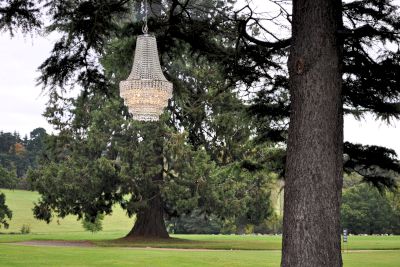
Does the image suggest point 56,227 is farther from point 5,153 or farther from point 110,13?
point 110,13

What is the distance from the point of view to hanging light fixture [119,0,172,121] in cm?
865

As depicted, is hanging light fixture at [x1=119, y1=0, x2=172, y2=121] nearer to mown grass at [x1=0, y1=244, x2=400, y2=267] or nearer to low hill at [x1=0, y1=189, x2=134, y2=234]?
mown grass at [x1=0, y1=244, x2=400, y2=267]

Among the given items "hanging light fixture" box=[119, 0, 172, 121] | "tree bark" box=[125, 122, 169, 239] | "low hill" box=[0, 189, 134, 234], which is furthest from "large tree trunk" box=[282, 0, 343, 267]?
"low hill" box=[0, 189, 134, 234]

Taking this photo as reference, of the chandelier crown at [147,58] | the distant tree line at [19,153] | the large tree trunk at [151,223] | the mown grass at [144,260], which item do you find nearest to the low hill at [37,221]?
the distant tree line at [19,153]

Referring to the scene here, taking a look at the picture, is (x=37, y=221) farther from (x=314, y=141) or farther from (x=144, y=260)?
(x=314, y=141)

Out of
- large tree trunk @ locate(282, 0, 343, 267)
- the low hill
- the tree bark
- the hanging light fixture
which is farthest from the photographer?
the low hill

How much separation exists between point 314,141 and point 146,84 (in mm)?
5746

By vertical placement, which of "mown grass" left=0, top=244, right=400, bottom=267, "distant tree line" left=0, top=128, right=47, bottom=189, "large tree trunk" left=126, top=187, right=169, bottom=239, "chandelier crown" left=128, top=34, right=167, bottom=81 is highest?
"distant tree line" left=0, top=128, right=47, bottom=189

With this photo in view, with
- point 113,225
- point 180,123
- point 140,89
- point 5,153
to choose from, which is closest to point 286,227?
point 140,89

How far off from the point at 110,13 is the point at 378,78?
11.6ft

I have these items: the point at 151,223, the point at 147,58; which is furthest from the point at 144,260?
the point at 151,223

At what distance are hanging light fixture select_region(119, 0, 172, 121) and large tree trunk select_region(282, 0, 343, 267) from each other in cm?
286

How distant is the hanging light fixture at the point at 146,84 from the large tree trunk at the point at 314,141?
2.86m

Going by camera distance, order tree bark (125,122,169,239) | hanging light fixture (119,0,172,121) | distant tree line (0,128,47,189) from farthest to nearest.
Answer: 1. distant tree line (0,128,47,189)
2. tree bark (125,122,169,239)
3. hanging light fixture (119,0,172,121)
